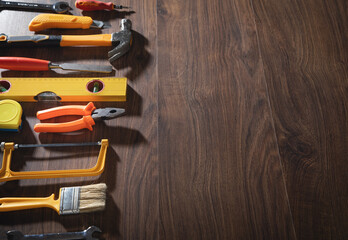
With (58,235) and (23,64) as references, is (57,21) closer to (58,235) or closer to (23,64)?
(23,64)

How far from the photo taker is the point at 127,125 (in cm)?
100

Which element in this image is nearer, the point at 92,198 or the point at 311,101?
the point at 92,198

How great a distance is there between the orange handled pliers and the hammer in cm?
25

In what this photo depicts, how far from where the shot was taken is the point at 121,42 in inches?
43.4

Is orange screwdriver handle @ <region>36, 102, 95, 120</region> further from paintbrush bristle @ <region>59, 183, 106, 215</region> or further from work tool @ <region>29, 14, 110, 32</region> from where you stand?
work tool @ <region>29, 14, 110, 32</region>

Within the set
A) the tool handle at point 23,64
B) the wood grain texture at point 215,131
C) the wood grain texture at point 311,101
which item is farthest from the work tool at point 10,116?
the wood grain texture at point 311,101

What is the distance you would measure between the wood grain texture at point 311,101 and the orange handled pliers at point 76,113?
0.60 meters

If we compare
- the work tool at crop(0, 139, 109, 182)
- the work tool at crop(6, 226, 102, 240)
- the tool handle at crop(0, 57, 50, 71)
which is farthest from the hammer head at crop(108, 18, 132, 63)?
the work tool at crop(6, 226, 102, 240)

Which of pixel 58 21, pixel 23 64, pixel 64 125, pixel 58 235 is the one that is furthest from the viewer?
pixel 58 21

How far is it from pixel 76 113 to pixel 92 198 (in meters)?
0.29

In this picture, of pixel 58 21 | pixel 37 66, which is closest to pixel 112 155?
pixel 37 66

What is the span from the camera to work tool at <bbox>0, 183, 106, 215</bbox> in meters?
0.81

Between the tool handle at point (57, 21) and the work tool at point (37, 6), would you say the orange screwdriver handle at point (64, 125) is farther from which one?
the work tool at point (37, 6)

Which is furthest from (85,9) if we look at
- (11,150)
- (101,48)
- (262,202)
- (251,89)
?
(262,202)
